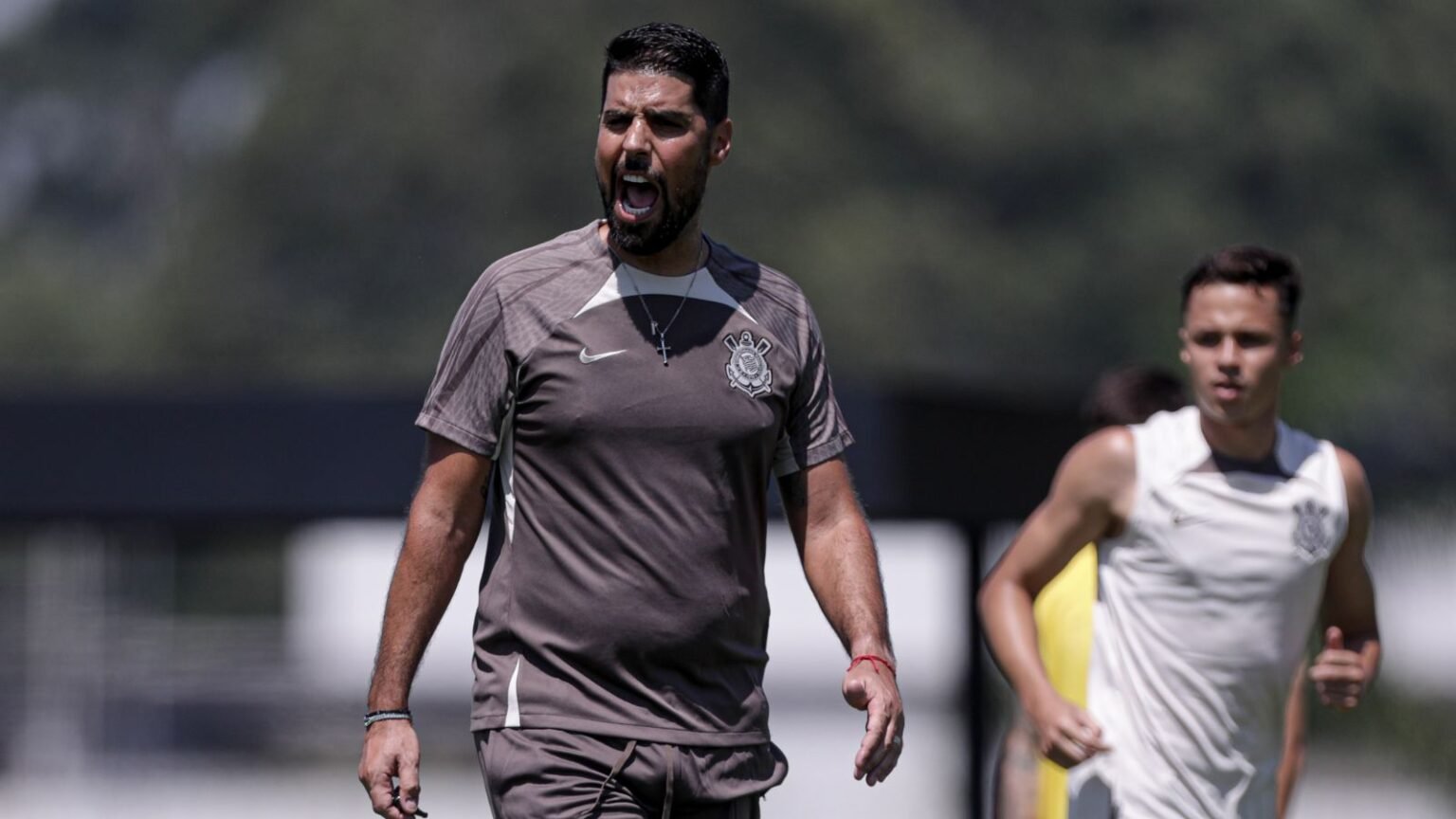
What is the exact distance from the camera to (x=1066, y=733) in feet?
18.1

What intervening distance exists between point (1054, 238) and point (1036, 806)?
3526cm

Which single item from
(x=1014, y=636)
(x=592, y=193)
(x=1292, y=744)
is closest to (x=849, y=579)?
(x=1014, y=636)

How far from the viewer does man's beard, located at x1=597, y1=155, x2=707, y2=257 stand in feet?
15.0

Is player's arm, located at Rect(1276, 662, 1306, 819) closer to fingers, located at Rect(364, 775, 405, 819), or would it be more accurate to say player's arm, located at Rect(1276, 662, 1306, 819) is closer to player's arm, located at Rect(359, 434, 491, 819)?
player's arm, located at Rect(359, 434, 491, 819)

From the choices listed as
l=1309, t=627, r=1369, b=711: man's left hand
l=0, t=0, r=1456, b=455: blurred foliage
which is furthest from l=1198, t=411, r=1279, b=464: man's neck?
l=0, t=0, r=1456, b=455: blurred foliage

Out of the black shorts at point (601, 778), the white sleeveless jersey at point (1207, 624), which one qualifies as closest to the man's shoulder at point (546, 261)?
the black shorts at point (601, 778)

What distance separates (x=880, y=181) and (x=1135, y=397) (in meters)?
36.3

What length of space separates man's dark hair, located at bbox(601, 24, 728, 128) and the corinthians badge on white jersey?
41 centimetres

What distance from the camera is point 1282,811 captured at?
5.96 metres

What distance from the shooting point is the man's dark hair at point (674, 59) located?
180 inches

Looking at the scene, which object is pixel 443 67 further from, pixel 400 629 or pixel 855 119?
pixel 400 629

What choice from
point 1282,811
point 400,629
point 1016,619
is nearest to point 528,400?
point 400,629

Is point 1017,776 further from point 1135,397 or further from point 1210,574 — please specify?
point 1210,574

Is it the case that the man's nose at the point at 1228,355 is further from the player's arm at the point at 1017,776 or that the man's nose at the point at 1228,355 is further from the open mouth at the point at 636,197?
the open mouth at the point at 636,197
